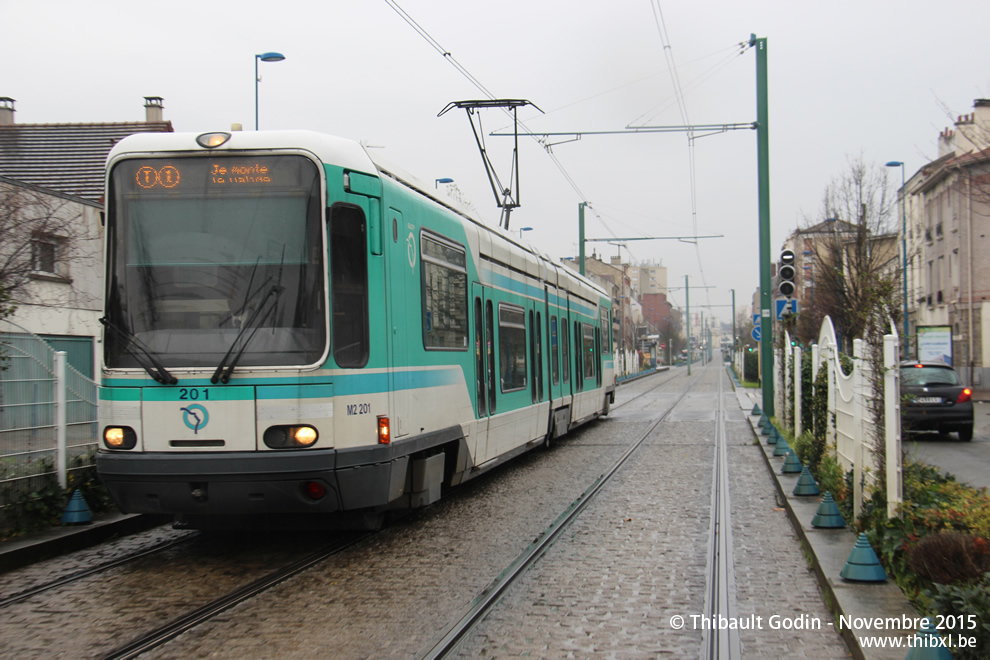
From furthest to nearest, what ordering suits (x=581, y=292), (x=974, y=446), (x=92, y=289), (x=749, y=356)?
(x=749, y=356) < (x=92, y=289) < (x=581, y=292) < (x=974, y=446)

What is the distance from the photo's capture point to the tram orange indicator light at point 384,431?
6789mm

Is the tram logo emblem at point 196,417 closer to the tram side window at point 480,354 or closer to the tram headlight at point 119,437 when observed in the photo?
the tram headlight at point 119,437

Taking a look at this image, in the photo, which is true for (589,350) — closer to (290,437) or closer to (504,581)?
(504,581)

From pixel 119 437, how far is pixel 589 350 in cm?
1259

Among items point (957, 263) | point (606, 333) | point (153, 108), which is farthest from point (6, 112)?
point (957, 263)

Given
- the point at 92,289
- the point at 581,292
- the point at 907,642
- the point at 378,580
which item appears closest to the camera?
the point at 907,642

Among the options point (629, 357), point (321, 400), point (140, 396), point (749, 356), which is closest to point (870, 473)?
point (321, 400)

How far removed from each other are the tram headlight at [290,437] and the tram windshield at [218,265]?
0.47m

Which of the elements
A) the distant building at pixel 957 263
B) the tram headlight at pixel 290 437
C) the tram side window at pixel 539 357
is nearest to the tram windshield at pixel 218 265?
the tram headlight at pixel 290 437

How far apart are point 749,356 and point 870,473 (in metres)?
48.4

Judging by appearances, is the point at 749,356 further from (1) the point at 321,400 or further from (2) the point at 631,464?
(1) the point at 321,400

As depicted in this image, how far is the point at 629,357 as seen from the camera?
214 ft

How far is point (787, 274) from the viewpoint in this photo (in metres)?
17.1

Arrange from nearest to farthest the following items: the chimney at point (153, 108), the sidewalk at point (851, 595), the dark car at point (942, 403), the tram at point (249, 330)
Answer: the sidewalk at point (851, 595), the tram at point (249, 330), the dark car at point (942, 403), the chimney at point (153, 108)
